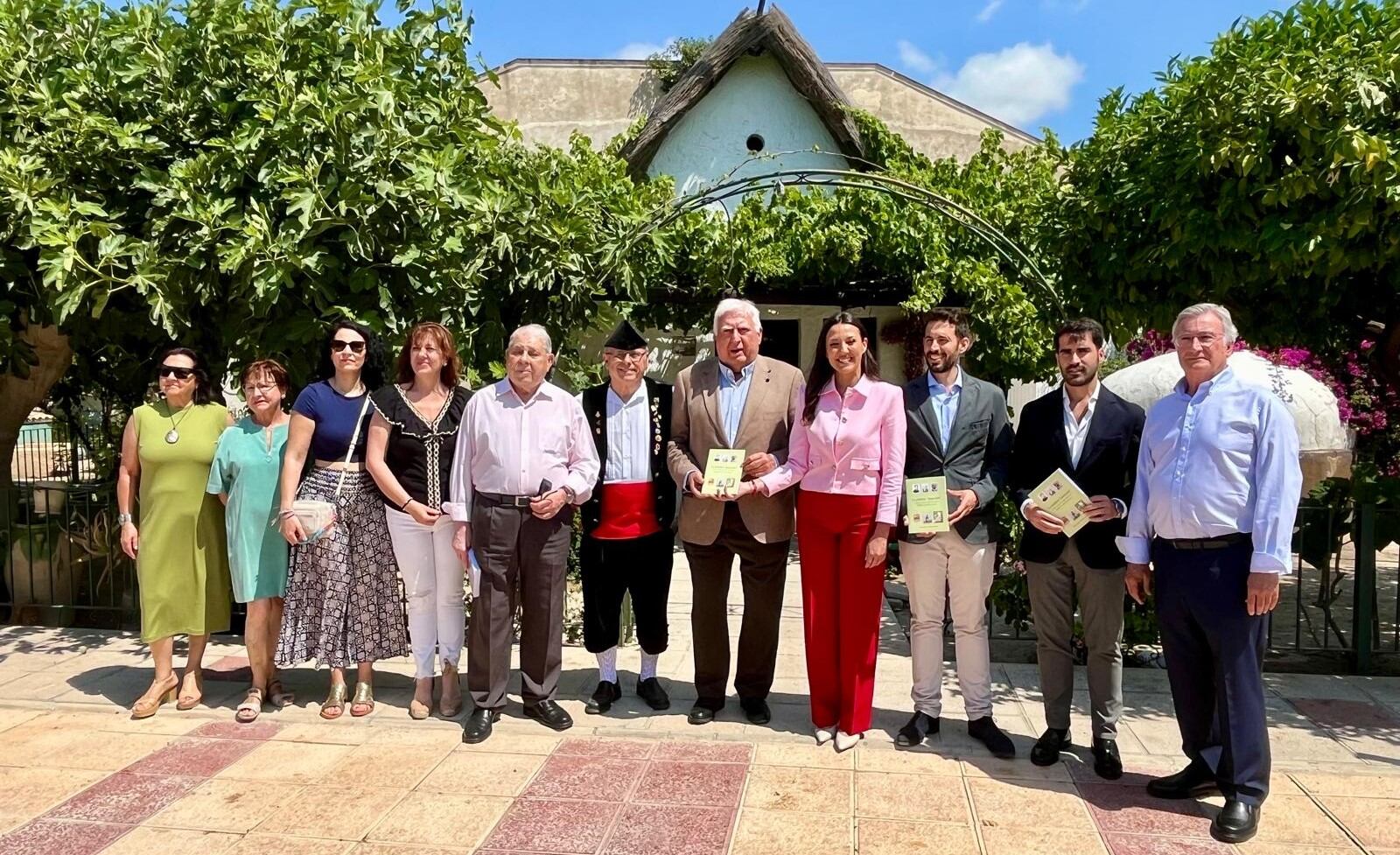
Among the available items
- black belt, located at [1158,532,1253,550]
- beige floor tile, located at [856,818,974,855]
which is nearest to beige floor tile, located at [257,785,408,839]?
beige floor tile, located at [856,818,974,855]

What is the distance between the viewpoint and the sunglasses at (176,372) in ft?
14.7

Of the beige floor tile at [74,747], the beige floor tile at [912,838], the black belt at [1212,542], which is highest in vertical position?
the black belt at [1212,542]

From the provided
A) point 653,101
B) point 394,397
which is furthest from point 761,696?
point 653,101

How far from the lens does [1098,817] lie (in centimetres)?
339

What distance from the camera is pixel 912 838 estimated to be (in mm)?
3229

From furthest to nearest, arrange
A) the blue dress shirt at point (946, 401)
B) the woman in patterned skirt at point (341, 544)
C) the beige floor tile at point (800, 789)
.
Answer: the woman in patterned skirt at point (341, 544), the blue dress shirt at point (946, 401), the beige floor tile at point (800, 789)

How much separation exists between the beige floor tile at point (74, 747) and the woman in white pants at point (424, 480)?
3.88ft

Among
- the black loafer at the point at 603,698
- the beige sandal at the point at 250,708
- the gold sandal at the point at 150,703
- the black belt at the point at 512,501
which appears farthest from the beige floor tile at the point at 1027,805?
the gold sandal at the point at 150,703

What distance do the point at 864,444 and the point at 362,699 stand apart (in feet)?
8.97

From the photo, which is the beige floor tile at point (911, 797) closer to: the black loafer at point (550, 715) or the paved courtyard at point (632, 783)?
the paved courtyard at point (632, 783)

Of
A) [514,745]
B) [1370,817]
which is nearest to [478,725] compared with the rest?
[514,745]

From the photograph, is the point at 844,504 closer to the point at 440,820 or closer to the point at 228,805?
the point at 440,820

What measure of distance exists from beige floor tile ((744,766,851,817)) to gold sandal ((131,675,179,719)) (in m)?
2.96

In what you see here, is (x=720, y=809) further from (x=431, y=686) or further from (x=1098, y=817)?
(x=431, y=686)
